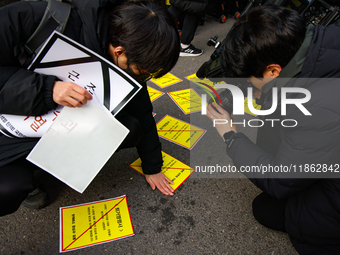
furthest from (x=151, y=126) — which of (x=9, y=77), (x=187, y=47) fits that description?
(x=187, y=47)

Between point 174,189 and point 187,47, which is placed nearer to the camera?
point 174,189

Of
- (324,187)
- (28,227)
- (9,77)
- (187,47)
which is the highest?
(9,77)

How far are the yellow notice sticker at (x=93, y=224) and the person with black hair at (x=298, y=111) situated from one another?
59 centimetres

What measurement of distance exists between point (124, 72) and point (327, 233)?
940 mm

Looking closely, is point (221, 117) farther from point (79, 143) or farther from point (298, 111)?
point (79, 143)

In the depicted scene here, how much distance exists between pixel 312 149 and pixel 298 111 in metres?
0.12

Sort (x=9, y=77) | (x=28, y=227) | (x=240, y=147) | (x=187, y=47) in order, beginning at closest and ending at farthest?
1. (x=9, y=77)
2. (x=240, y=147)
3. (x=28, y=227)
4. (x=187, y=47)

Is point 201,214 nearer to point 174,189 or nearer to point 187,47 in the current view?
point 174,189

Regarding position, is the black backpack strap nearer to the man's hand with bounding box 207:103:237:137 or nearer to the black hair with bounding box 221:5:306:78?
the black hair with bounding box 221:5:306:78

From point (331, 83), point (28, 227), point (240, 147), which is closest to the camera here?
point (331, 83)

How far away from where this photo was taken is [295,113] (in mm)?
779

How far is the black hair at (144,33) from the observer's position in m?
0.80

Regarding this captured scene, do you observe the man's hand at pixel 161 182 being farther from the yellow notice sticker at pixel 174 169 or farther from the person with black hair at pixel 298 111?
the person with black hair at pixel 298 111

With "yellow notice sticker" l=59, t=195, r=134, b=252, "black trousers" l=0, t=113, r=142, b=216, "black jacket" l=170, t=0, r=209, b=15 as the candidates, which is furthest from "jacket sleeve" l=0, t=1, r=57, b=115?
"black jacket" l=170, t=0, r=209, b=15
